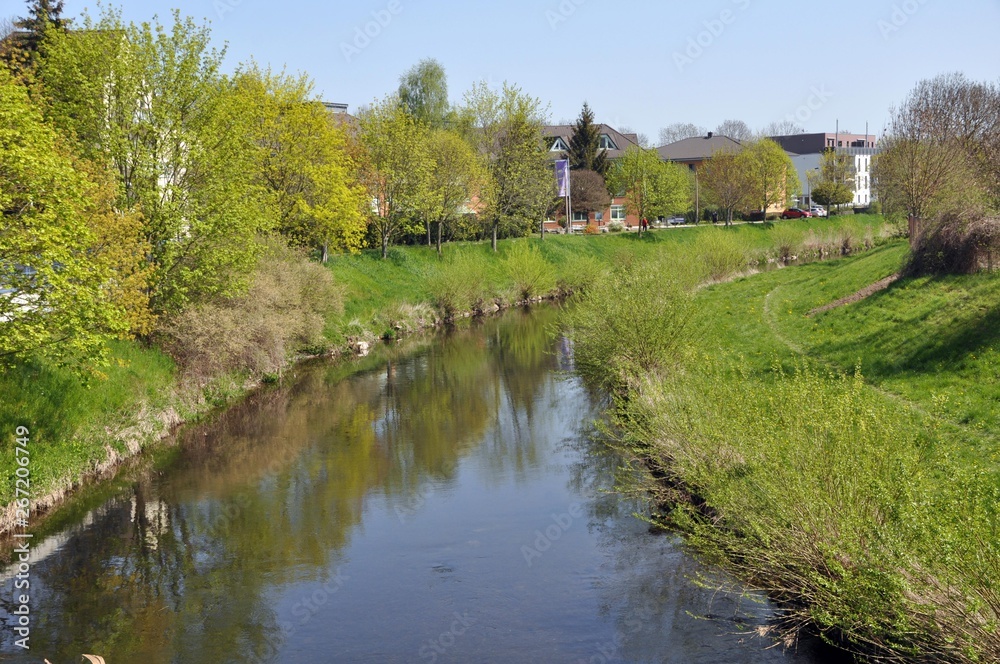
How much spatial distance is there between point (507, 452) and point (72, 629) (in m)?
11.9

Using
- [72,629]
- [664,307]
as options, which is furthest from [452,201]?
[72,629]

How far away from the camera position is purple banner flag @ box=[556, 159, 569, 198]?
73875 millimetres

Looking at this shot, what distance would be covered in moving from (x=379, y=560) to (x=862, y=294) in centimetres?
2224

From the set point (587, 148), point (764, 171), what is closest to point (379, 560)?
point (587, 148)

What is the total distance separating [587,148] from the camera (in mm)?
85438

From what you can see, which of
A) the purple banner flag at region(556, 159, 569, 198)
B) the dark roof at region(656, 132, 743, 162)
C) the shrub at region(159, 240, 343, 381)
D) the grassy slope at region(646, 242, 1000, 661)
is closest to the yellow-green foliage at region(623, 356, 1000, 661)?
the grassy slope at region(646, 242, 1000, 661)

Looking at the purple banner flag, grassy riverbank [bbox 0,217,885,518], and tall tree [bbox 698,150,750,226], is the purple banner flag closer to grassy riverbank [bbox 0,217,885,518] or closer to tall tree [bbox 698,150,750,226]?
grassy riverbank [bbox 0,217,885,518]

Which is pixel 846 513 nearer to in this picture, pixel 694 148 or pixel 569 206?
pixel 569 206

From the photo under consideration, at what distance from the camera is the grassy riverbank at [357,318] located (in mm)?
20203

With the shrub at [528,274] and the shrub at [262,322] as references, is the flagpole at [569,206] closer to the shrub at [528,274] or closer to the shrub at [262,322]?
the shrub at [528,274]

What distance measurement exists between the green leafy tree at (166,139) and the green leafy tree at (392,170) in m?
24.4

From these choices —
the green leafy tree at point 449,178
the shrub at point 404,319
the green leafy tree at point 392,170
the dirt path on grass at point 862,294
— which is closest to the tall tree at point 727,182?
the green leafy tree at point 449,178

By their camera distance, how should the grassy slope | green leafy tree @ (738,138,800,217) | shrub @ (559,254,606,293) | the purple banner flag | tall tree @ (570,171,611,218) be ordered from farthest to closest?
green leafy tree @ (738,138,800,217) → tall tree @ (570,171,611,218) → the purple banner flag → shrub @ (559,254,606,293) → the grassy slope

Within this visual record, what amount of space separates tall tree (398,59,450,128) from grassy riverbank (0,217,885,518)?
84.7ft
